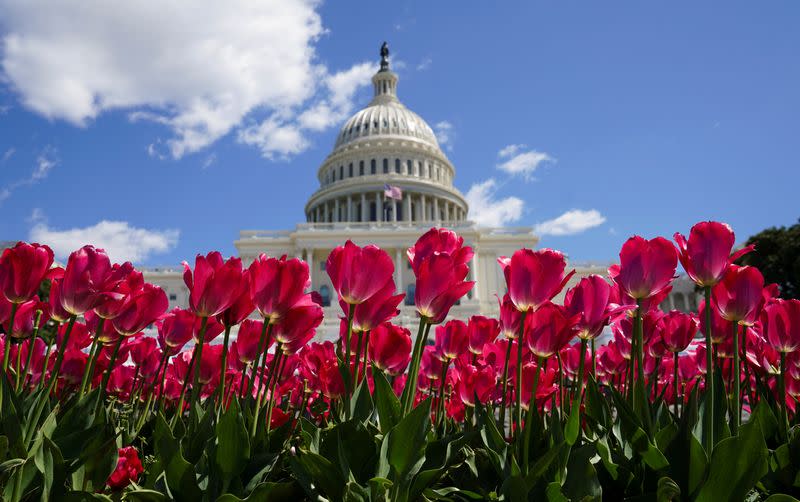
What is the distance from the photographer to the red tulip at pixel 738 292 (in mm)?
1878

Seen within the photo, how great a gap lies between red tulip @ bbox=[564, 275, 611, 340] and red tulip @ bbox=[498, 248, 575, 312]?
8.3 inches

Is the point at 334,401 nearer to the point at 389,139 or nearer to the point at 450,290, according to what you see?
the point at 450,290

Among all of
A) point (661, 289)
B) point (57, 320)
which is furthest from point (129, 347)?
point (661, 289)

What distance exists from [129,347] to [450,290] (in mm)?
1869

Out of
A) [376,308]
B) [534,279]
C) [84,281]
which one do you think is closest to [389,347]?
[376,308]

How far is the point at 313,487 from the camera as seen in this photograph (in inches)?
60.5

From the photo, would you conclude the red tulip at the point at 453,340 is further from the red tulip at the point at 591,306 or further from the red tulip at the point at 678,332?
the red tulip at the point at 678,332

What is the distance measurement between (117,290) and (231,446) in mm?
917

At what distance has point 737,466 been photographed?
1.37 m

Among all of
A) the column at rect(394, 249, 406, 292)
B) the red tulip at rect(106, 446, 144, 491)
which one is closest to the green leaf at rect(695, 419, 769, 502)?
the red tulip at rect(106, 446, 144, 491)

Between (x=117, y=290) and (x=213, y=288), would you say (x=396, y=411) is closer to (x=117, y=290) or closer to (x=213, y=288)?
(x=213, y=288)

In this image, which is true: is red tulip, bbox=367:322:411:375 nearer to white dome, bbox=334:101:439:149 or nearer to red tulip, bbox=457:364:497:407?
red tulip, bbox=457:364:497:407

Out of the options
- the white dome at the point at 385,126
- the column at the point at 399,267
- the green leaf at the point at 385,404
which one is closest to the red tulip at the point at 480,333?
the green leaf at the point at 385,404

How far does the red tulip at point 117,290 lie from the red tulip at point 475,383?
4.93ft
